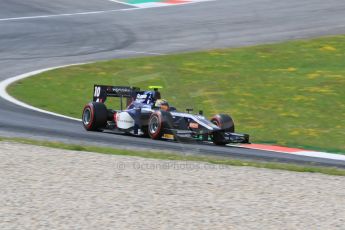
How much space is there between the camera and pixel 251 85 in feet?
60.6

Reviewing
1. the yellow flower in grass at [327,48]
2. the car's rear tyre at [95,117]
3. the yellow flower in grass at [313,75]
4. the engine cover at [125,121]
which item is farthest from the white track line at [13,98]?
the yellow flower in grass at [327,48]

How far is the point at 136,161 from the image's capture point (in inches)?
389

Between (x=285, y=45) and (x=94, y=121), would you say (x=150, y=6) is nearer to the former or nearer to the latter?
(x=285, y=45)

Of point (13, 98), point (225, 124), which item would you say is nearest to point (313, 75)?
point (225, 124)

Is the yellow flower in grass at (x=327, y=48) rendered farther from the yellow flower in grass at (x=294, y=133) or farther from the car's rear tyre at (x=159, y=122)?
the car's rear tyre at (x=159, y=122)

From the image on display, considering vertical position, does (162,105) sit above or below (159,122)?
above

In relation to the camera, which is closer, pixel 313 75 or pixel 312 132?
pixel 312 132

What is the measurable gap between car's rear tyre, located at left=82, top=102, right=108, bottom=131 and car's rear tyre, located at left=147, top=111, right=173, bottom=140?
4.05ft

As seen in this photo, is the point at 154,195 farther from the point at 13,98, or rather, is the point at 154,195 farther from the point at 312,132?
the point at 13,98

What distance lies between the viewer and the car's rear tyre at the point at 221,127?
1342cm

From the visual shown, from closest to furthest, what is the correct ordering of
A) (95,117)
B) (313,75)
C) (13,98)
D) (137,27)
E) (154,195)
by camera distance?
(154,195) < (95,117) < (13,98) < (313,75) < (137,27)

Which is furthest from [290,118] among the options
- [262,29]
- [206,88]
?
[262,29]

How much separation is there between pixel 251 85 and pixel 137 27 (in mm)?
9045

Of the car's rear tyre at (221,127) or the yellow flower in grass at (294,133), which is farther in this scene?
the yellow flower in grass at (294,133)
